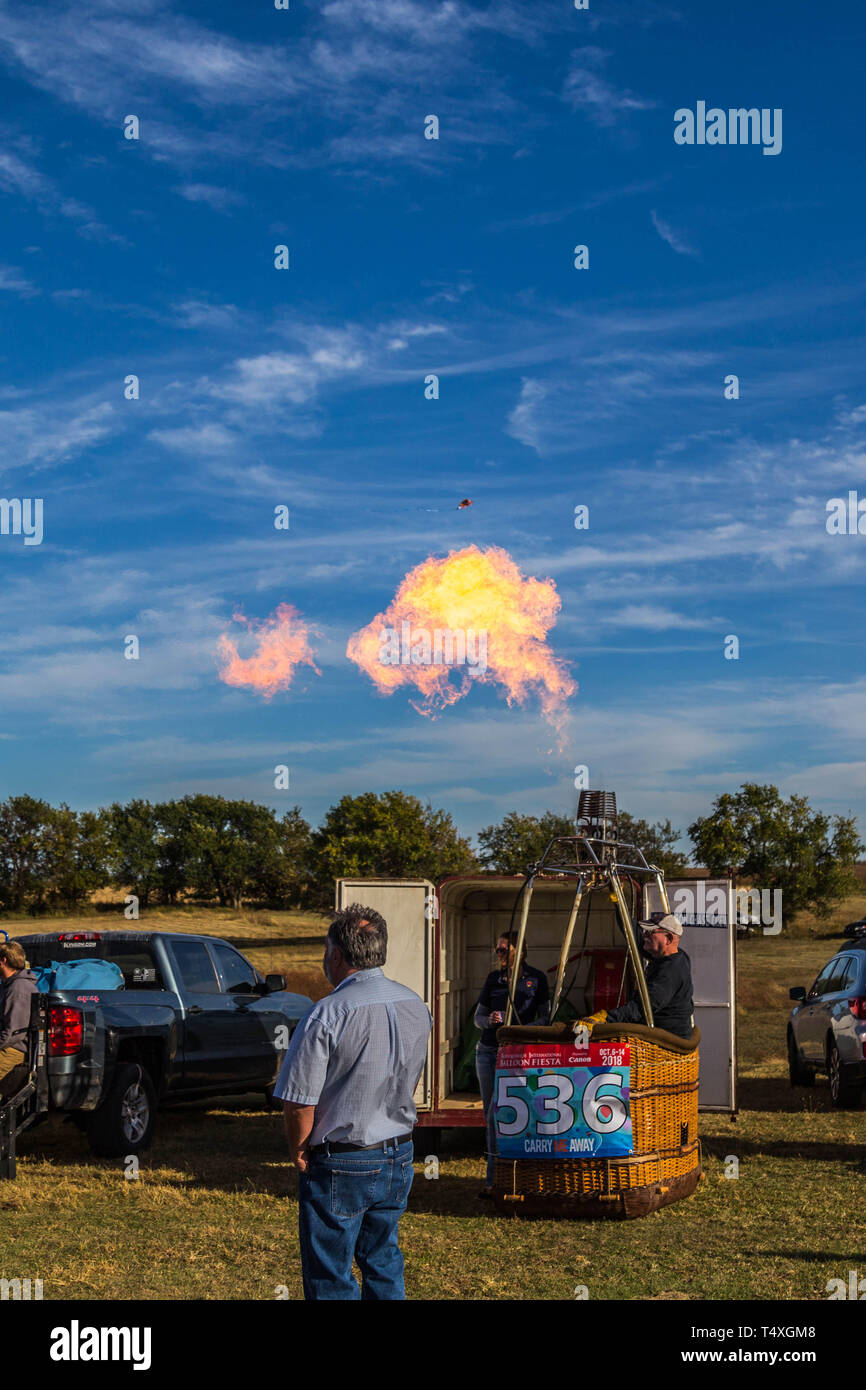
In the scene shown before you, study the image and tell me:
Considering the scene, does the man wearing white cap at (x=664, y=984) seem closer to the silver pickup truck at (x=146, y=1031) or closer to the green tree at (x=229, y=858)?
the silver pickup truck at (x=146, y=1031)

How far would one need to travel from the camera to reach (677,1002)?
1033 cm

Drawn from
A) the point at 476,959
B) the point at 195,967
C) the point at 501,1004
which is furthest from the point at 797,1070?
the point at 195,967

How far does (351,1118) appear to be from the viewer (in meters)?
5.31

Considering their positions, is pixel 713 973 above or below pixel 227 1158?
above

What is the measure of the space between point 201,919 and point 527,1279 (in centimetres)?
5466

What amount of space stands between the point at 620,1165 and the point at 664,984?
1442mm

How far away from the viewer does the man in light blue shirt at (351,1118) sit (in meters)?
5.28

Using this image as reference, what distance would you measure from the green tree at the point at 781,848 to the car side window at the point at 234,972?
47202 mm

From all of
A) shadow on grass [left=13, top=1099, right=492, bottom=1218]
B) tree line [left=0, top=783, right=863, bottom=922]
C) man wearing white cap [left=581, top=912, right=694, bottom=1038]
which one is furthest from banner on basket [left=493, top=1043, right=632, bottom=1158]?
tree line [left=0, top=783, right=863, bottom=922]

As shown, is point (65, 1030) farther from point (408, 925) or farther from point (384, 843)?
point (384, 843)

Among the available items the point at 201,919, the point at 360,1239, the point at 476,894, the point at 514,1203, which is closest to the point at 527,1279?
Answer: the point at 514,1203

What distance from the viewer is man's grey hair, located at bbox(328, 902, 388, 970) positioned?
551 centimetres

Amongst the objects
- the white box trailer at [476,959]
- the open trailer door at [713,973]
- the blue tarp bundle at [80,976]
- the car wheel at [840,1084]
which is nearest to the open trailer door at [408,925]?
the white box trailer at [476,959]
